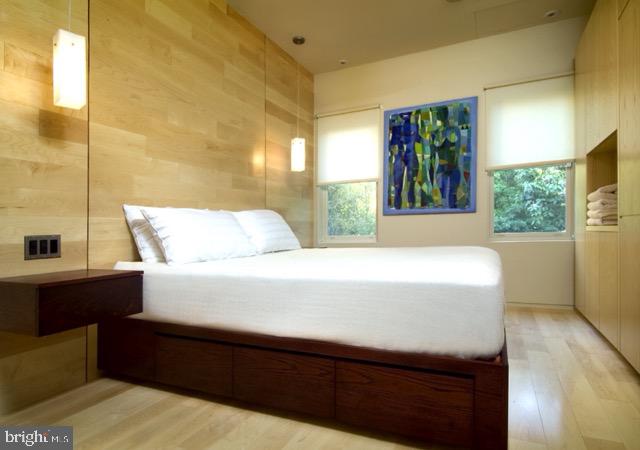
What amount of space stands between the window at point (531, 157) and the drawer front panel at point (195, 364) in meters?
2.96

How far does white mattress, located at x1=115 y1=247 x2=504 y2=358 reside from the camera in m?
1.26

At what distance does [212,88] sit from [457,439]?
2.74 metres

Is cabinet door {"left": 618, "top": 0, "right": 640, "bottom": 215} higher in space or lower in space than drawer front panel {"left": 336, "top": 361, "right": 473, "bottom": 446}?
higher

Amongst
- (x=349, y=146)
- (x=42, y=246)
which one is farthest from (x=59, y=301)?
(x=349, y=146)

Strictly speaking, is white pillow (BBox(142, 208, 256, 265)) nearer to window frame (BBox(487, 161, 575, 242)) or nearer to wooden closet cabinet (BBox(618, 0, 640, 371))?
wooden closet cabinet (BBox(618, 0, 640, 371))

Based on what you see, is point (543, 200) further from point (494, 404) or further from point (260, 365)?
point (260, 365)

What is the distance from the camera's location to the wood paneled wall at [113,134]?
1693 millimetres

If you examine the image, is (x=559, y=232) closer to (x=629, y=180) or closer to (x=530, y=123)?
(x=530, y=123)

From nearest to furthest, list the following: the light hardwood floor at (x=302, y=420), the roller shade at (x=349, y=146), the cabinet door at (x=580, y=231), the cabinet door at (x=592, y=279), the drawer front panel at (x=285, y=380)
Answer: the light hardwood floor at (x=302, y=420) < the drawer front panel at (x=285, y=380) < the cabinet door at (x=592, y=279) < the cabinet door at (x=580, y=231) < the roller shade at (x=349, y=146)

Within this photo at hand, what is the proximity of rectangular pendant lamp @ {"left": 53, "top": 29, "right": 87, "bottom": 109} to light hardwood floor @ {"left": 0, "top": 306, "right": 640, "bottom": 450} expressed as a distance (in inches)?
55.0

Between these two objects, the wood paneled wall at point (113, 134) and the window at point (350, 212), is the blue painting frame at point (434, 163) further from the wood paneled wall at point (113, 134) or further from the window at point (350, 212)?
the wood paneled wall at point (113, 134)

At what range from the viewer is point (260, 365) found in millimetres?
1593

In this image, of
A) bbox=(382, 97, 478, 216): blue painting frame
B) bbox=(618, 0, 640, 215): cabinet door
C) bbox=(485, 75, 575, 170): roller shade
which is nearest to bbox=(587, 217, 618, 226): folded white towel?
bbox=(618, 0, 640, 215): cabinet door

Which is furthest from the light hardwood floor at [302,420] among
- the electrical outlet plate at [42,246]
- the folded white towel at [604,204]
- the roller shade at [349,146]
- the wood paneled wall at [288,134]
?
the roller shade at [349,146]
